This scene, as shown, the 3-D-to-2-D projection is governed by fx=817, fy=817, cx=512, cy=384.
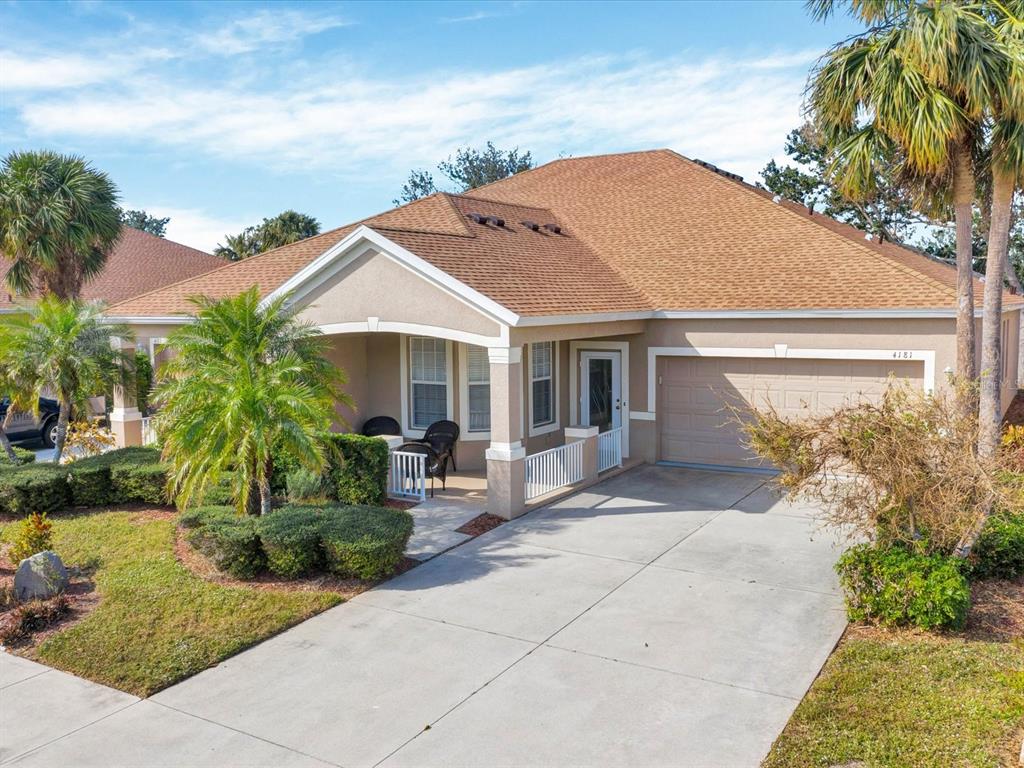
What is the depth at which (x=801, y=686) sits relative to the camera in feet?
23.0

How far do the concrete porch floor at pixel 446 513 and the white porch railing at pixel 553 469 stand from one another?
897 mm

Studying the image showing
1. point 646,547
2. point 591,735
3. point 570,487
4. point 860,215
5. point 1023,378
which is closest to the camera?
point 591,735

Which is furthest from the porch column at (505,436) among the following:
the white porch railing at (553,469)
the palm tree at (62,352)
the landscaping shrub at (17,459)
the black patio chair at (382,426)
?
the landscaping shrub at (17,459)

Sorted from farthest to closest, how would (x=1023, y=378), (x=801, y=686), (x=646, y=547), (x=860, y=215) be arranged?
(x=860, y=215) < (x=1023, y=378) < (x=646, y=547) < (x=801, y=686)

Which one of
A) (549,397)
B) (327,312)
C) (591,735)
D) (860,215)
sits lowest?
(591,735)

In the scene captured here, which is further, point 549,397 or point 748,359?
point 549,397

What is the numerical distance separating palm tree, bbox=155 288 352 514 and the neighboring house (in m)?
2.48

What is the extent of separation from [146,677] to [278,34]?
42.7 ft

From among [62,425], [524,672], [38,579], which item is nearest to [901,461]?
[524,672]

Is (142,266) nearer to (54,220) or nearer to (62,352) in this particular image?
(54,220)

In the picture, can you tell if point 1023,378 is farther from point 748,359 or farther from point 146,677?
point 146,677

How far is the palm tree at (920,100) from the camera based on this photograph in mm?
10461

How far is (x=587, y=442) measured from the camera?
1441 cm

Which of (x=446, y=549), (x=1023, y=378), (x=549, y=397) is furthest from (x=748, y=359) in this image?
(x=1023, y=378)
